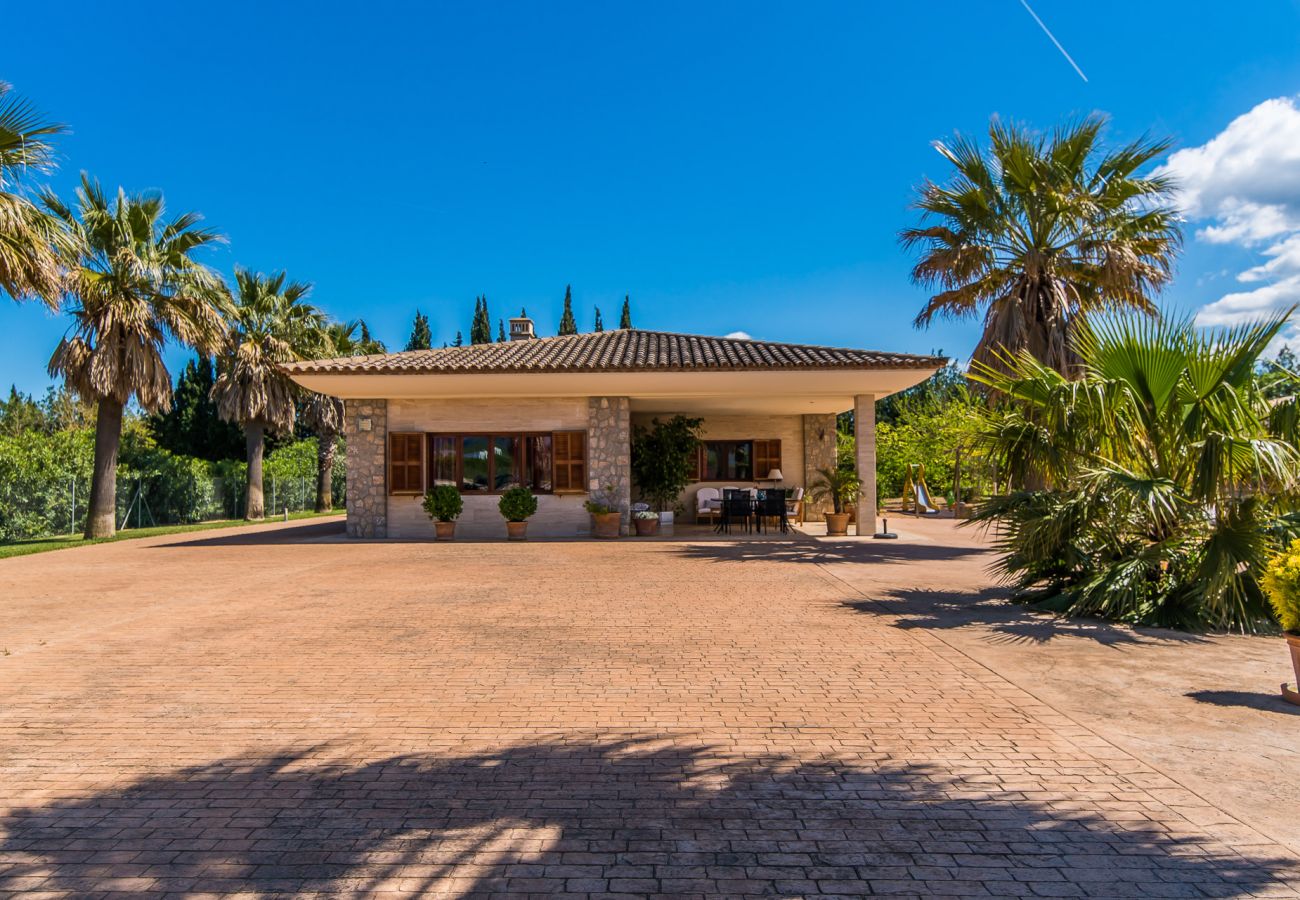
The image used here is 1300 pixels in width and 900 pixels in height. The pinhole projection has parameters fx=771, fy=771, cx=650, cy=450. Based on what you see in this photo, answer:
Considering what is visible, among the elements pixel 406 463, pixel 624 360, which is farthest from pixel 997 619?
pixel 406 463

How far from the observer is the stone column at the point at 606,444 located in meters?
16.1

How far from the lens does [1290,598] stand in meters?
4.53

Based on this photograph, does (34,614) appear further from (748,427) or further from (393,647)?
(748,427)

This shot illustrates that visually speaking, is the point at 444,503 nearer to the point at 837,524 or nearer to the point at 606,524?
the point at 606,524

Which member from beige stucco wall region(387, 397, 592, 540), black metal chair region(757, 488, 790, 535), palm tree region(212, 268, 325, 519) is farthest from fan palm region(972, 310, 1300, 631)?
palm tree region(212, 268, 325, 519)

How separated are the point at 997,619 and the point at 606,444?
10.1 meters

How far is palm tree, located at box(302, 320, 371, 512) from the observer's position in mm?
28031

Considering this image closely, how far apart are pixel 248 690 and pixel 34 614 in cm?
454

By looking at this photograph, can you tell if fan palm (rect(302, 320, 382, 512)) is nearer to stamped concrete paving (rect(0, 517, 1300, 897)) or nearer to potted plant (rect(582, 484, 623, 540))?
potted plant (rect(582, 484, 623, 540))

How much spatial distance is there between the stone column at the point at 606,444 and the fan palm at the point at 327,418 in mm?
14559

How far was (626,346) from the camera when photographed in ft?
56.0

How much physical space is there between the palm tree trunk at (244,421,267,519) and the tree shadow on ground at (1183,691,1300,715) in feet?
82.3

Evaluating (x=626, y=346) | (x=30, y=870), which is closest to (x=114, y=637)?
(x=30, y=870)

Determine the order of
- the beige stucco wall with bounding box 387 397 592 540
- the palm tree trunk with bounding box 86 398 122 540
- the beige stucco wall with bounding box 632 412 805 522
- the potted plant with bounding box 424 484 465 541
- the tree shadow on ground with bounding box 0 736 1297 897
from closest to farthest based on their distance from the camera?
the tree shadow on ground with bounding box 0 736 1297 897
the potted plant with bounding box 424 484 465 541
the beige stucco wall with bounding box 387 397 592 540
the palm tree trunk with bounding box 86 398 122 540
the beige stucco wall with bounding box 632 412 805 522
